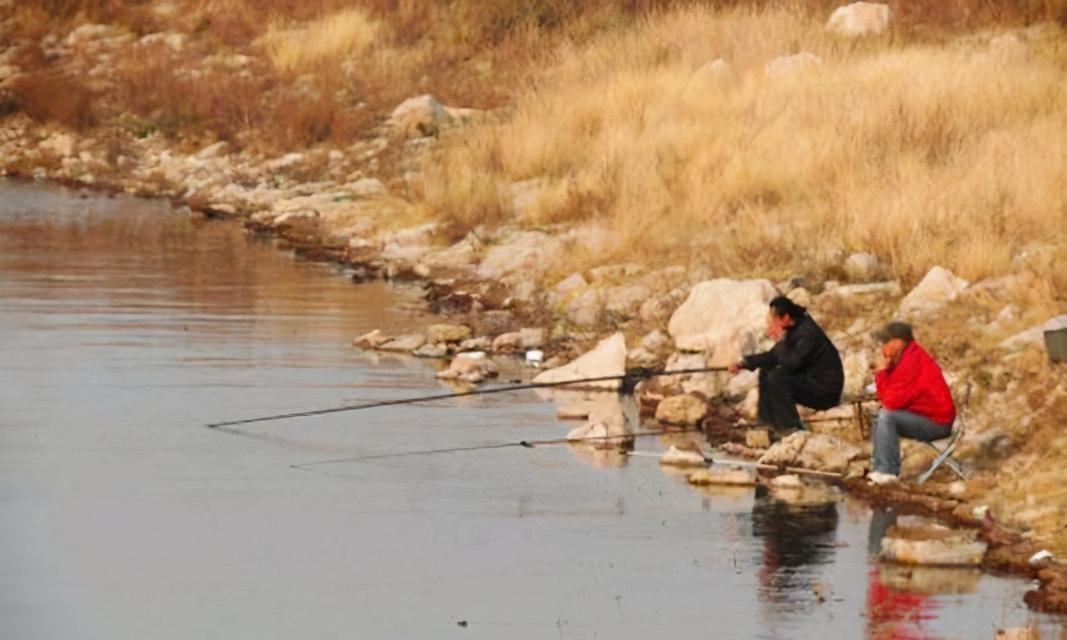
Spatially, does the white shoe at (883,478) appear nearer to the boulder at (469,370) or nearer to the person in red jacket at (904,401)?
the person in red jacket at (904,401)

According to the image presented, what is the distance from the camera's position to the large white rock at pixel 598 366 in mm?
17594

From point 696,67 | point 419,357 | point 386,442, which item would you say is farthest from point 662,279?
point 696,67

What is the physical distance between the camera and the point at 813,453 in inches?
572

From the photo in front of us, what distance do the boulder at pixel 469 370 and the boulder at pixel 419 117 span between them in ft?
44.4

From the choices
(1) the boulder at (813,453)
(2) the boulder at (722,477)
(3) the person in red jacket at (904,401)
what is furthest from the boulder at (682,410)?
(3) the person in red jacket at (904,401)

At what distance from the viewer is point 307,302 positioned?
22.4 m

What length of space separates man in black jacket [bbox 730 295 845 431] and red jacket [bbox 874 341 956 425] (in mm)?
1276

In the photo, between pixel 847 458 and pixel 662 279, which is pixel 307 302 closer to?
pixel 662 279

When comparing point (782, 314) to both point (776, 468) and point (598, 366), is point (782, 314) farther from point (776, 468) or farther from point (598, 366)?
point (598, 366)

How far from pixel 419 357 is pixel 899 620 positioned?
29.5 feet

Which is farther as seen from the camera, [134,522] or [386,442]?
[386,442]

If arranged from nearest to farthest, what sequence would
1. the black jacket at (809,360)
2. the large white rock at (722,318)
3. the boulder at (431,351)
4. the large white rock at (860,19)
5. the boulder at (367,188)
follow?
the black jacket at (809,360)
the large white rock at (722,318)
the boulder at (431,351)
the boulder at (367,188)
the large white rock at (860,19)

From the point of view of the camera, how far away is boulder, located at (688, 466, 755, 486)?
1420 cm

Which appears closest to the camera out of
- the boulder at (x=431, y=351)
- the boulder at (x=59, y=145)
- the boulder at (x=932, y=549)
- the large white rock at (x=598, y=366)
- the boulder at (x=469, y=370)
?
the boulder at (x=932, y=549)
